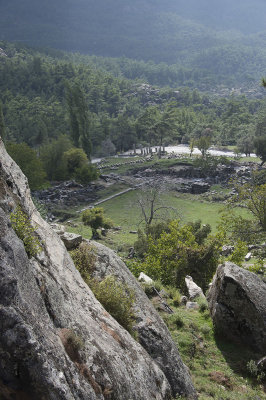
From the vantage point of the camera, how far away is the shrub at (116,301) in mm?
8984

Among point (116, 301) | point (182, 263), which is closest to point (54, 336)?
point (116, 301)

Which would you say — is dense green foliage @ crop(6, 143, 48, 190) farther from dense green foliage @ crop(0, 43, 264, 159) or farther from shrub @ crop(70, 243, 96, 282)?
shrub @ crop(70, 243, 96, 282)

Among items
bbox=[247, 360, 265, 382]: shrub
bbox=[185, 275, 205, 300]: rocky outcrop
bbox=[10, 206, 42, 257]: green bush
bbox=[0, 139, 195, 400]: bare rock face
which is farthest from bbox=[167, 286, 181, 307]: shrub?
bbox=[10, 206, 42, 257]: green bush

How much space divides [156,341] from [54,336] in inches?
176

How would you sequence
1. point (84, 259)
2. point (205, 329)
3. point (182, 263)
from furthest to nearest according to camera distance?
point (182, 263) < point (205, 329) < point (84, 259)

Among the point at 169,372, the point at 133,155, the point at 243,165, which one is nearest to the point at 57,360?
the point at 169,372

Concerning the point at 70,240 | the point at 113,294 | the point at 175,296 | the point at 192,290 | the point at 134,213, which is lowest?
the point at 134,213

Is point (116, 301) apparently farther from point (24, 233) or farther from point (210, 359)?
point (210, 359)

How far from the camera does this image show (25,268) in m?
6.04

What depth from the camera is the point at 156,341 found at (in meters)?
9.34

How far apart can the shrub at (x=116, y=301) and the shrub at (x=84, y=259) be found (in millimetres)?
868

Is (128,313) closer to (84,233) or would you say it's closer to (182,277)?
(182,277)

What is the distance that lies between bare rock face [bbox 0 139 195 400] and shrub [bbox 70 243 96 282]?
1466 mm

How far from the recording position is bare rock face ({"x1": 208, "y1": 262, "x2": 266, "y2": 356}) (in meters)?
12.1
